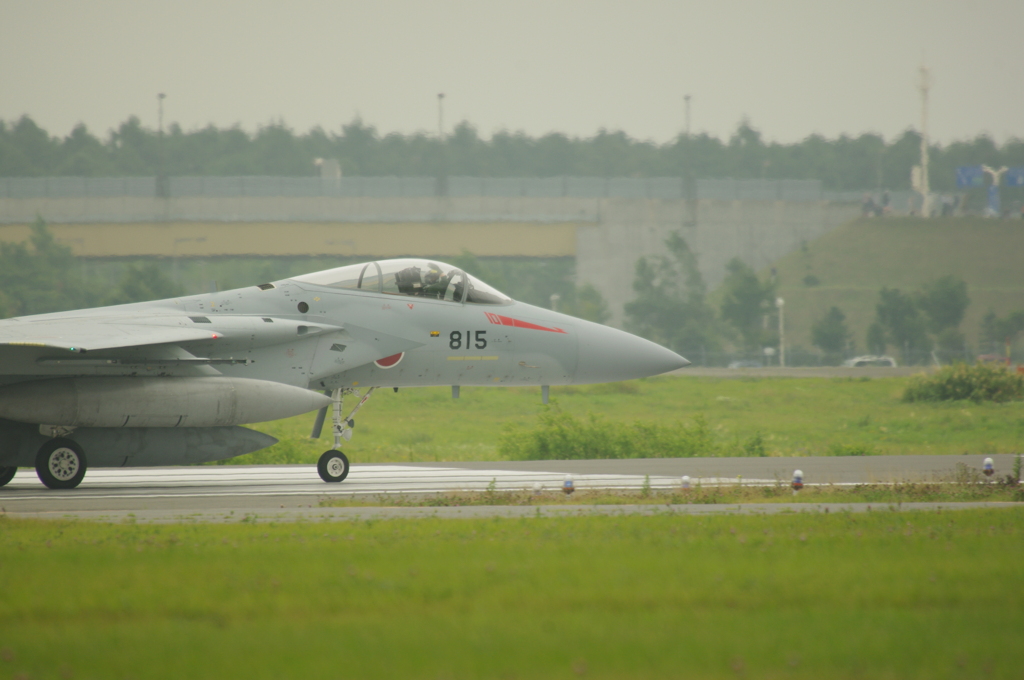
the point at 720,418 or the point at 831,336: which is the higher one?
the point at 831,336

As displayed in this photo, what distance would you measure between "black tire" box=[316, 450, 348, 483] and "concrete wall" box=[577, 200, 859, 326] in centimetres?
5086

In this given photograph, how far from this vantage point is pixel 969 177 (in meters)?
86.5

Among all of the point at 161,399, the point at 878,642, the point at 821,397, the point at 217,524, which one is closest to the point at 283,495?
the point at 161,399

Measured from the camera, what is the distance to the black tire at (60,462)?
14.4 m

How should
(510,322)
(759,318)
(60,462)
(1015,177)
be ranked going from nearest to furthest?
(60,462)
(510,322)
(759,318)
(1015,177)

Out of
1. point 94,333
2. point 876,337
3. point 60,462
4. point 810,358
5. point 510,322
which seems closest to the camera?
point 94,333

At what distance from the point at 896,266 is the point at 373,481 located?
66.8 m

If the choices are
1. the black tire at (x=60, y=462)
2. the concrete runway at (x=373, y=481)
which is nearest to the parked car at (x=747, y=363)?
the concrete runway at (x=373, y=481)

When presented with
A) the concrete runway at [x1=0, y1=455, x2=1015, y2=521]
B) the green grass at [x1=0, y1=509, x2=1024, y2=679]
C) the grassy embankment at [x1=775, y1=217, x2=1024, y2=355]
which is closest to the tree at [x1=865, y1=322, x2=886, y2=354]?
the grassy embankment at [x1=775, y1=217, x2=1024, y2=355]

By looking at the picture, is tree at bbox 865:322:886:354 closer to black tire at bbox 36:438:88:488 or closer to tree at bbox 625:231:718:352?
tree at bbox 625:231:718:352

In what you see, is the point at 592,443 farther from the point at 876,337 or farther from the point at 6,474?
the point at 876,337

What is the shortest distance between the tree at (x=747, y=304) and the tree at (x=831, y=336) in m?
3.55

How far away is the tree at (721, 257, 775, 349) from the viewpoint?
67.5 meters

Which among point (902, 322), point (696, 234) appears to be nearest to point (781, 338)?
point (902, 322)
